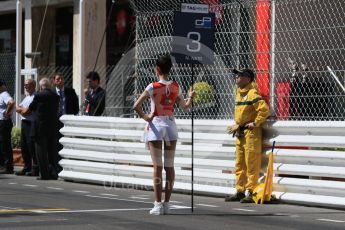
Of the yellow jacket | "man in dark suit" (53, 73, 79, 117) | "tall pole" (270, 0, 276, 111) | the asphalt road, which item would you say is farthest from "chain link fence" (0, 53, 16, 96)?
the yellow jacket

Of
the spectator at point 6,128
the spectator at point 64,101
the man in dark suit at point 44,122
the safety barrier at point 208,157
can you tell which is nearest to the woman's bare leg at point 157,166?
the safety barrier at point 208,157

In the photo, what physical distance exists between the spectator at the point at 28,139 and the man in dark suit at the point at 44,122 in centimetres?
47

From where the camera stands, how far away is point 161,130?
10711 mm

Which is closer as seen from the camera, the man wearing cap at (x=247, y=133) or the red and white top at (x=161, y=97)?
the red and white top at (x=161, y=97)

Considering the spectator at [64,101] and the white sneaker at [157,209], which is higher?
the spectator at [64,101]

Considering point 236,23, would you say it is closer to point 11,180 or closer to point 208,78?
point 208,78

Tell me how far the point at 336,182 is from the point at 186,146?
286cm

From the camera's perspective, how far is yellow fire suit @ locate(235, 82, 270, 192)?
12.2 metres

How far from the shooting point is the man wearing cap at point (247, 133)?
1218 cm

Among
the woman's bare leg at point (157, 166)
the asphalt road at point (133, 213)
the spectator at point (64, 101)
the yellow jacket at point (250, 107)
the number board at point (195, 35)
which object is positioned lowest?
the asphalt road at point (133, 213)

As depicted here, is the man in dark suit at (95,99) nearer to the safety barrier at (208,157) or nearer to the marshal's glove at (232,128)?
the safety barrier at (208,157)

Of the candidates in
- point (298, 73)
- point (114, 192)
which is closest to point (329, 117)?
point (298, 73)

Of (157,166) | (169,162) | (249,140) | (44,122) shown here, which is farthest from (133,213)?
(44,122)

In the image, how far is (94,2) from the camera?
73.8ft
